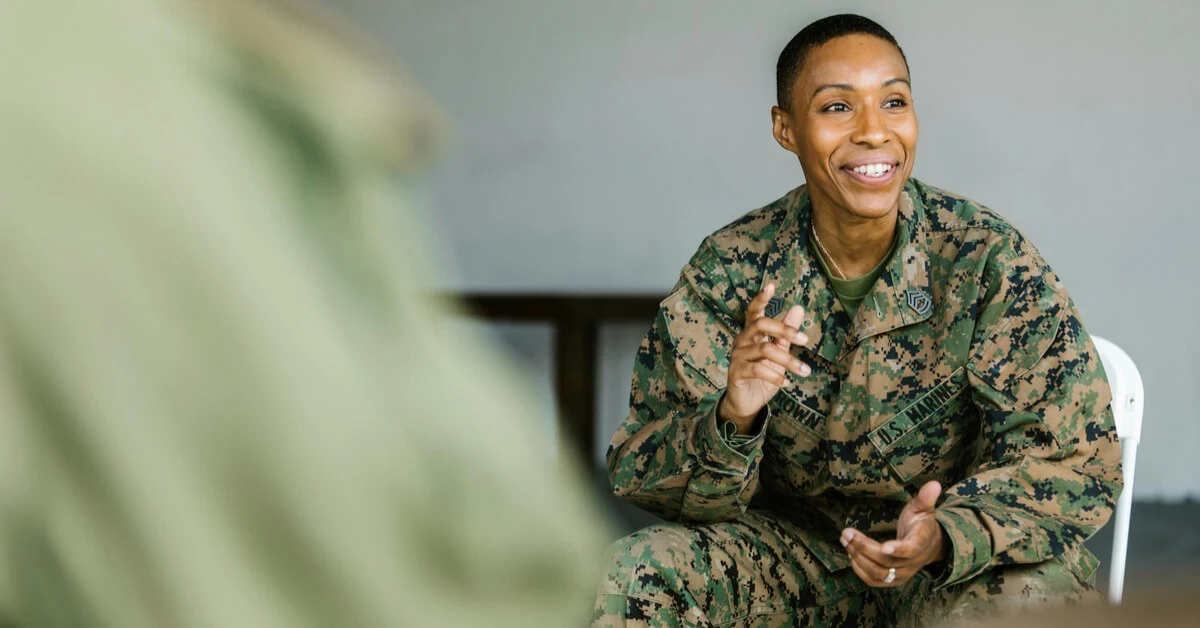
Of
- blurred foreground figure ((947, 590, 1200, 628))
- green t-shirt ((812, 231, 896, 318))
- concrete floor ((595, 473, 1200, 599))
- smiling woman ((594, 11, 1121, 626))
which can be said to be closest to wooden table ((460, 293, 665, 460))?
concrete floor ((595, 473, 1200, 599))

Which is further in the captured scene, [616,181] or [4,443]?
[616,181]

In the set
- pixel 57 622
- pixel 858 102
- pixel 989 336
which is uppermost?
pixel 858 102

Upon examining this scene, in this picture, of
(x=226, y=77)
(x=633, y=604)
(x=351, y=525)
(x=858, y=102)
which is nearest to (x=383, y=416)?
(x=351, y=525)

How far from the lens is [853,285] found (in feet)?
6.29

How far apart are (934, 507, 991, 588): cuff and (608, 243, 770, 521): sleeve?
283 millimetres

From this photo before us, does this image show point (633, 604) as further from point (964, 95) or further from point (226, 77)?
point (964, 95)

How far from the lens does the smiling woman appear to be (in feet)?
5.27

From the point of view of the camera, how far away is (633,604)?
165 centimetres

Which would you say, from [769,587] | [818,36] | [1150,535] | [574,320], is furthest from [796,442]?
[1150,535]

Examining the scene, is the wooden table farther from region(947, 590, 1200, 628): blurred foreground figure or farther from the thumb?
region(947, 590, 1200, 628): blurred foreground figure

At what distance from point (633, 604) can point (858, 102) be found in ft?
2.59

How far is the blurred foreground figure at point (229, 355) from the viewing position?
47 cm

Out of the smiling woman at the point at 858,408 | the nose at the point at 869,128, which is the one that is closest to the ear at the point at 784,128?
the smiling woman at the point at 858,408

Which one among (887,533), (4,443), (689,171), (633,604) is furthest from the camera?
(689,171)
